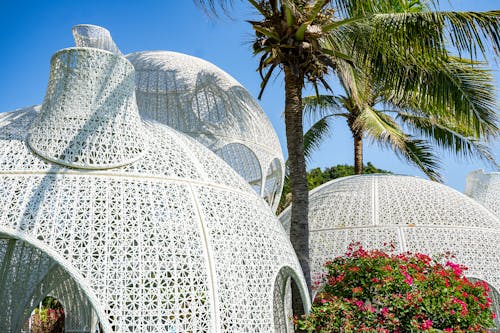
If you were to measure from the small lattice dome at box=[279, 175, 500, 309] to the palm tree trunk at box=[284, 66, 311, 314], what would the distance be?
2153 millimetres

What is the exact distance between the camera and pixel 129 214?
5.25 m

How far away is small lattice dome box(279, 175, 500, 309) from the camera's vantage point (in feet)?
31.1

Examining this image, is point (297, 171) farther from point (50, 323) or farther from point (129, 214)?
point (50, 323)

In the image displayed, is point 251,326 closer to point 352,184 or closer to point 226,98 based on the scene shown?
point 352,184

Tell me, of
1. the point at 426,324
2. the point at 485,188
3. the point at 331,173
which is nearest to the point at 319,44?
the point at 426,324

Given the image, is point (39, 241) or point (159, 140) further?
point (159, 140)

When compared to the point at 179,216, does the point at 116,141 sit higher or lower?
higher

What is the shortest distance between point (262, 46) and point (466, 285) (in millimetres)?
4428

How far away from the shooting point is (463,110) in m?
7.96

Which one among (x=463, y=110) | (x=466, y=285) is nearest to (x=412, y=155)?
(x=463, y=110)

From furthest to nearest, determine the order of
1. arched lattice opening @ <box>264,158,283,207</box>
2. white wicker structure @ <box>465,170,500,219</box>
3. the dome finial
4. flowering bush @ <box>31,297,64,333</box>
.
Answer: white wicker structure @ <box>465,170,500,219</box>, arched lattice opening @ <box>264,158,283,207</box>, flowering bush @ <box>31,297,64,333</box>, the dome finial

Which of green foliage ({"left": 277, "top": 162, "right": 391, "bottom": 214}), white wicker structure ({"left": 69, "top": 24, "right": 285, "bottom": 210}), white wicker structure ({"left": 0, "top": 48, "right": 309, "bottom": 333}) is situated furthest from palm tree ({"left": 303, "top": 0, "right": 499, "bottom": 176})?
green foliage ({"left": 277, "top": 162, "right": 391, "bottom": 214})

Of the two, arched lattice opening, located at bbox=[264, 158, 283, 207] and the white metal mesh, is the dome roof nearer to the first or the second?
arched lattice opening, located at bbox=[264, 158, 283, 207]

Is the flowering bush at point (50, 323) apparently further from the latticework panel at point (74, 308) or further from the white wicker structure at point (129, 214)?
the white wicker structure at point (129, 214)
